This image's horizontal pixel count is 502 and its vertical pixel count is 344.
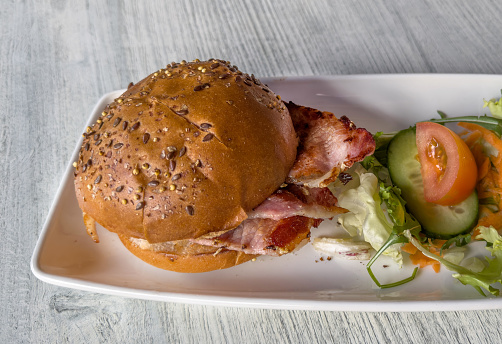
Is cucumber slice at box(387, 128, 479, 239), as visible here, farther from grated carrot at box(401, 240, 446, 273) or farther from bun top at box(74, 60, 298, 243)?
bun top at box(74, 60, 298, 243)

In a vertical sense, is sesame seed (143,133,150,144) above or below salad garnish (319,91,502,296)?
above

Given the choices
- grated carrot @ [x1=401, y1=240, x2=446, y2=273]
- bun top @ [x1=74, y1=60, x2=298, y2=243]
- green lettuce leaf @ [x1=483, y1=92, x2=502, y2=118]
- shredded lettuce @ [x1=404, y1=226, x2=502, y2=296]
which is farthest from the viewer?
green lettuce leaf @ [x1=483, y1=92, x2=502, y2=118]

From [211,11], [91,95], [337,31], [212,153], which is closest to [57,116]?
[91,95]

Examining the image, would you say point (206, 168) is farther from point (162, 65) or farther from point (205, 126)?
point (162, 65)

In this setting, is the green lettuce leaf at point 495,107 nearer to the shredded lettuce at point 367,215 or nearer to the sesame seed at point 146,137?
the shredded lettuce at point 367,215

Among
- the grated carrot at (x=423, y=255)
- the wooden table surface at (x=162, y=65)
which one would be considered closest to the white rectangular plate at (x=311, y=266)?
the grated carrot at (x=423, y=255)

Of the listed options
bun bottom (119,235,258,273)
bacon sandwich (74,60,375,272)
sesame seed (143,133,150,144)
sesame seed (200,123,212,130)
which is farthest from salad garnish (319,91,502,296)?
sesame seed (143,133,150,144)
